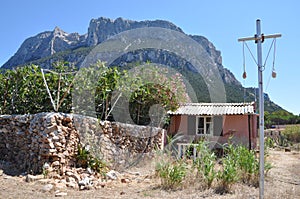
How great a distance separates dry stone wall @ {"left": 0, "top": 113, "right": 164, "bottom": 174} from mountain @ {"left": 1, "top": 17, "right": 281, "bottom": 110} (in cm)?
468

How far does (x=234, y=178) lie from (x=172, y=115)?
829 centimetres

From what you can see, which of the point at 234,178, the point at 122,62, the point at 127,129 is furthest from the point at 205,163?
the point at 122,62

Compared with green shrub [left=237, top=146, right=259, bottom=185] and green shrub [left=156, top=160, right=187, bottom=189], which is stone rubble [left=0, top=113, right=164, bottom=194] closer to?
green shrub [left=156, top=160, right=187, bottom=189]

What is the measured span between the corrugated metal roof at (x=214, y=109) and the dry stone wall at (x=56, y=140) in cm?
498

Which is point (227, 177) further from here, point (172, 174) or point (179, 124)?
point (179, 124)

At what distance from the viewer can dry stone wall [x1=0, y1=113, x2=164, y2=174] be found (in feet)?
22.4

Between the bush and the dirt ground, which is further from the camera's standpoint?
the bush

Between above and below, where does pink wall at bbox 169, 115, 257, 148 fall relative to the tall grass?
above

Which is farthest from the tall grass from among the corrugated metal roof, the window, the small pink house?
the window

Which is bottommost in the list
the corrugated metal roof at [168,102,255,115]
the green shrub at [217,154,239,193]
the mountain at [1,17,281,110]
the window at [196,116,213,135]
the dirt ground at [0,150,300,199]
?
the dirt ground at [0,150,300,199]

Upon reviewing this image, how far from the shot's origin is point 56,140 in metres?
6.92

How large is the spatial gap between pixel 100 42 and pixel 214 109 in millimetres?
35570

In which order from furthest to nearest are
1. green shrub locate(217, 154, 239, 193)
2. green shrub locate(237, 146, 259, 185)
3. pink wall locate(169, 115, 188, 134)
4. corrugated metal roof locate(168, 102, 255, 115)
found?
pink wall locate(169, 115, 188, 134) → corrugated metal roof locate(168, 102, 255, 115) → green shrub locate(237, 146, 259, 185) → green shrub locate(217, 154, 239, 193)

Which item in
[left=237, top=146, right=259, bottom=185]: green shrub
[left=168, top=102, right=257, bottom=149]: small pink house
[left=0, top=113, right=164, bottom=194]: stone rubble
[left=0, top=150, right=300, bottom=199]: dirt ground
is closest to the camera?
[left=0, top=150, right=300, bottom=199]: dirt ground
